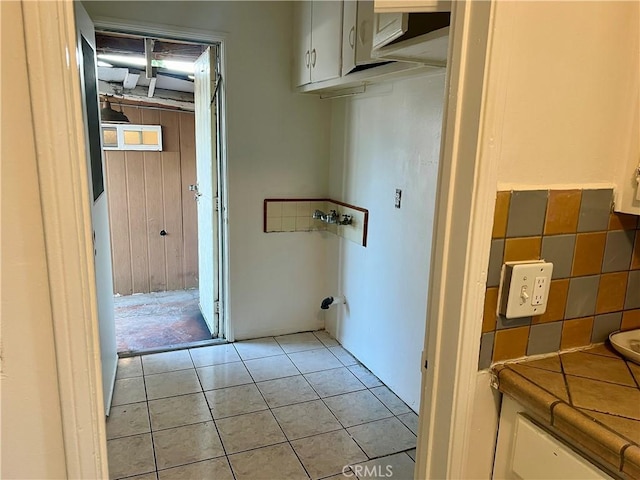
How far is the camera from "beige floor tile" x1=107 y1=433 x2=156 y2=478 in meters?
2.00

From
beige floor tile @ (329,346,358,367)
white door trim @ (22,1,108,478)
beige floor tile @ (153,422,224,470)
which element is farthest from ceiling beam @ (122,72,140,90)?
white door trim @ (22,1,108,478)

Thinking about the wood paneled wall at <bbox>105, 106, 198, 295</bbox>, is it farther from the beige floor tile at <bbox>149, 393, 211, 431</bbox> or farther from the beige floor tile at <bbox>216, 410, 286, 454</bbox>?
the beige floor tile at <bbox>216, 410, 286, 454</bbox>

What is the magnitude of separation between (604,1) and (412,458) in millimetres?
1896

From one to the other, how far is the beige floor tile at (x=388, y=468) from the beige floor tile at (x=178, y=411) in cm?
83

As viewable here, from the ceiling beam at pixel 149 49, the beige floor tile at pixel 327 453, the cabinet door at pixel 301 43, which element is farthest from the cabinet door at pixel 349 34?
the beige floor tile at pixel 327 453

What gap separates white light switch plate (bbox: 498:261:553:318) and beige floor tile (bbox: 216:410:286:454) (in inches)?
63.1

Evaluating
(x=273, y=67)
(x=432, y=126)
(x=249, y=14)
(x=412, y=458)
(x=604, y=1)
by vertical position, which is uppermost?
(x=249, y=14)

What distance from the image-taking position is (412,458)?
2121 millimetres

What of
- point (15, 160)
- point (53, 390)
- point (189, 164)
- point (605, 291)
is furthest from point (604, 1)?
point (189, 164)

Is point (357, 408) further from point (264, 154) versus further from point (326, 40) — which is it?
point (326, 40)

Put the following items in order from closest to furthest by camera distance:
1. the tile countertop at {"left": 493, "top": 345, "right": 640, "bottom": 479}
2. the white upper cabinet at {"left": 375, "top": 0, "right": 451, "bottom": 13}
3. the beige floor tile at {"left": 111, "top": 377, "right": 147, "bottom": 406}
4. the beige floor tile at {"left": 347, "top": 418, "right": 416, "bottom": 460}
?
the tile countertop at {"left": 493, "top": 345, "right": 640, "bottom": 479} < the white upper cabinet at {"left": 375, "top": 0, "right": 451, "bottom": 13} < the beige floor tile at {"left": 347, "top": 418, "right": 416, "bottom": 460} < the beige floor tile at {"left": 111, "top": 377, "right": 147, "bottom": 406}

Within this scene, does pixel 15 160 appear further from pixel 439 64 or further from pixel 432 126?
pixel 432 126

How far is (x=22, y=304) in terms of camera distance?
0.70 meters

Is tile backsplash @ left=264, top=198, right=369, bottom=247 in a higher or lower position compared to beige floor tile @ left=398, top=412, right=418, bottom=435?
higher
